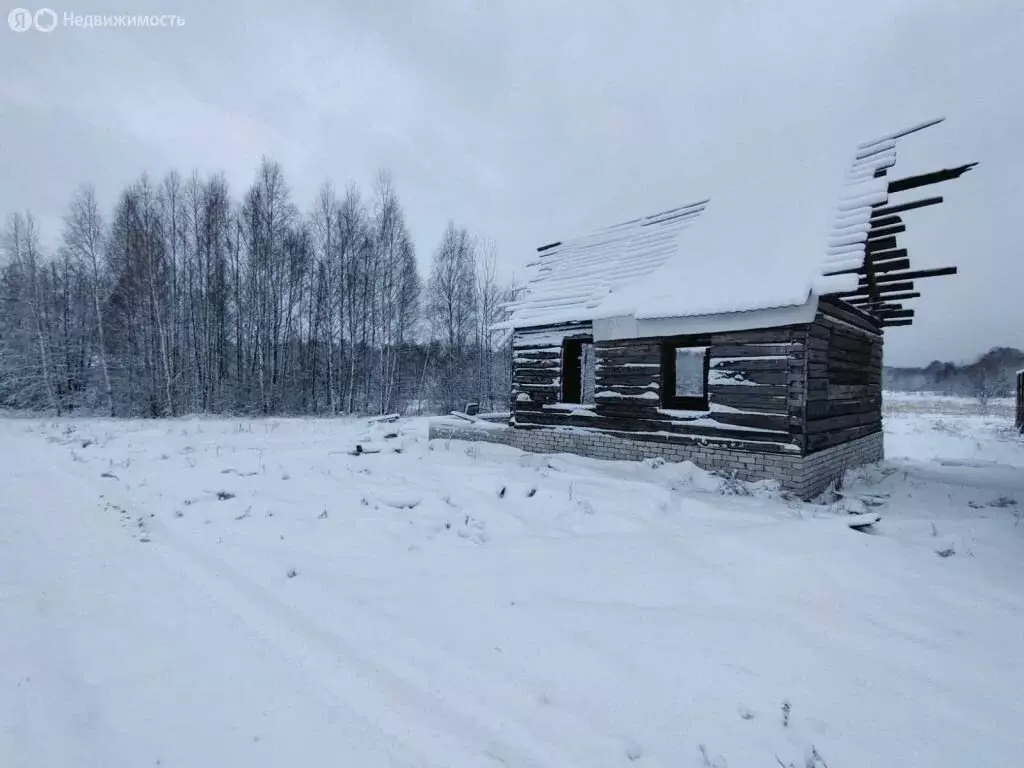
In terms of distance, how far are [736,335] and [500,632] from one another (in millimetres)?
7047

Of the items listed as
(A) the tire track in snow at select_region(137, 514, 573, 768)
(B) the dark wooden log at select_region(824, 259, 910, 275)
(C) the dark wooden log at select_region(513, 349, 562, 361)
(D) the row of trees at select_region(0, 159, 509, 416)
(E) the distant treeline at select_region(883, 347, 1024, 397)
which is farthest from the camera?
(E) the distant treeline at select_region(883, 347, 1024, 397)

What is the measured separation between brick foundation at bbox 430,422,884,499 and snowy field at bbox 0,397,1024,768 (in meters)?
1.39

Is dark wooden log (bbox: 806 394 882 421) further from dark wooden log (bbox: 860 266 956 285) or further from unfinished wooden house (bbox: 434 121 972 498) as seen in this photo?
dark wooden log (bbox: 860 266 956 285)

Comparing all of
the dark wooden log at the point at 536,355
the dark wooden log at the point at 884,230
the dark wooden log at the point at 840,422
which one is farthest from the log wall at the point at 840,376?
the dark wooden log at the point at 536,355

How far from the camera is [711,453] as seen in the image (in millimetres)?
8281

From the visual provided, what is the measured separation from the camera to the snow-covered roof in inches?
292

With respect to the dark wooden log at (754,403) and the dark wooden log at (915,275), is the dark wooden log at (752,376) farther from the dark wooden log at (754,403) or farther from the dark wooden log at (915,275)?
the dark wooden log at (915,275)

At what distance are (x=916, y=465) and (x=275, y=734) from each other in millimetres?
14814

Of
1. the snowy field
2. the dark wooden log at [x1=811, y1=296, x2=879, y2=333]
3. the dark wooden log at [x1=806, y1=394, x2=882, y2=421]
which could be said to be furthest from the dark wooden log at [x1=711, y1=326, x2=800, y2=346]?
the snowy field

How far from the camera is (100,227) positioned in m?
20.3

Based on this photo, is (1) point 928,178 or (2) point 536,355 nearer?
(1) point 928,178

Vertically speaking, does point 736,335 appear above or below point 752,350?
above

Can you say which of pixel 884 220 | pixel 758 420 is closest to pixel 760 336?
pixel 758 420

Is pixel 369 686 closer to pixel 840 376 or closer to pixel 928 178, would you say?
pixel 840 376
